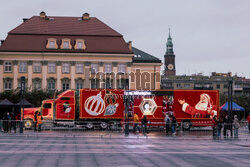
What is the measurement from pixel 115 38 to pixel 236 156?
57541 millimetres

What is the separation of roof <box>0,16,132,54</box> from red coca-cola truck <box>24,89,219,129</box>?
105 feet

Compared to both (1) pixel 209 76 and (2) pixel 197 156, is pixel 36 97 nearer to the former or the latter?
(2) pixel 197 156

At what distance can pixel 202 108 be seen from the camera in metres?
43.8

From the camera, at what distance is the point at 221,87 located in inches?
6181

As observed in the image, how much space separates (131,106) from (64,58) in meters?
34.7

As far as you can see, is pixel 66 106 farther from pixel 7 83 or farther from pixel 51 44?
pixel 7 83

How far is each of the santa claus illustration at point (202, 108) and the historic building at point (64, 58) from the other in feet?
101

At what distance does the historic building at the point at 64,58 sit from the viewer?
74562 mm

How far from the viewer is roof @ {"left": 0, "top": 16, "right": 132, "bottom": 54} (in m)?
74.1

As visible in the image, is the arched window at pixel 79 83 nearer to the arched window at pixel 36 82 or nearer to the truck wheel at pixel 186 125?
the arched window at pixel 36 82

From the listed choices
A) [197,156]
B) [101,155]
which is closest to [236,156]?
[197,156]

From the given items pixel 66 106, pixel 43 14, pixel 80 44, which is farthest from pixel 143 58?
pixel 66 106

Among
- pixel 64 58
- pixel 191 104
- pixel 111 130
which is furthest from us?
pixel 64 58

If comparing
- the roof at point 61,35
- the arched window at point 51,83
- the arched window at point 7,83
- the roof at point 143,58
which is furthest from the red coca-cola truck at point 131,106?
the roof at point 143,58
